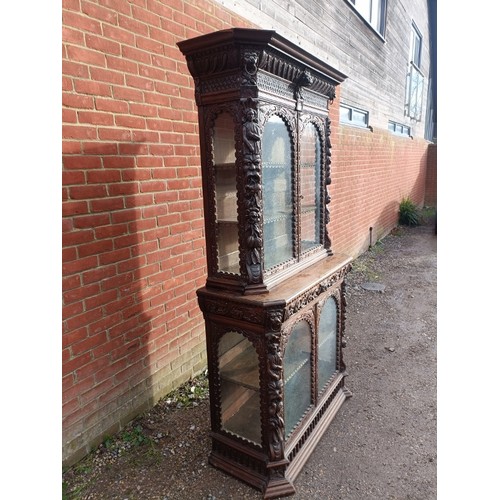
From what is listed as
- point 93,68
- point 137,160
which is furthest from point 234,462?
point 93,68

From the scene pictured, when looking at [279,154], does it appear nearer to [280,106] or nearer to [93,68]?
[280,106]

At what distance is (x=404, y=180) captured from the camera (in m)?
10.9

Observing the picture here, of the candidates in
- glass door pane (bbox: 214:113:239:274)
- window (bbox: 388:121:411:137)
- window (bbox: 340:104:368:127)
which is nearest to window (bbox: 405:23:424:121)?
window (bbox: 388:121:411:137)

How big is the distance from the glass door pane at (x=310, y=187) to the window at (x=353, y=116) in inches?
151

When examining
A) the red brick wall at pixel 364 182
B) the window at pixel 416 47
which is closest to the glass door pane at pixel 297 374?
the red brick wall at pixel 364 182

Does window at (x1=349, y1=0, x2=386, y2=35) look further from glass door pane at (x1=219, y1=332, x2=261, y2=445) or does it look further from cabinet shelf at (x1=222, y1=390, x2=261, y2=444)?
cabinet shelf at (x1=222, y1=390, x2=261, y2=444)

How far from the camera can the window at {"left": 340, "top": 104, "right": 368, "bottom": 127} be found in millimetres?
6171

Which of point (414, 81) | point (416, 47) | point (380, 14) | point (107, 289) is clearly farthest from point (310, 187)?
point (416, 47)

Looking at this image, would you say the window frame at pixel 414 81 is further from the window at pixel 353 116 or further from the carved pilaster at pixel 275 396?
the carved pilaster at pixel 275 396

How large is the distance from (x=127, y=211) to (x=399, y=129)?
32.8 feet

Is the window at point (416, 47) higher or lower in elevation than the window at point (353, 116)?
higher

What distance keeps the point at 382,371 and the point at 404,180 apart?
28.9ft

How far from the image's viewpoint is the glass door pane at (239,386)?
224 centimetres

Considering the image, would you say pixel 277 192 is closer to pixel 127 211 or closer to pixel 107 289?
pixel 127 211
